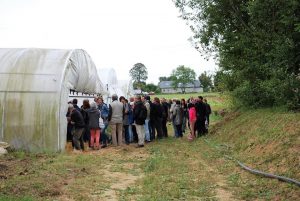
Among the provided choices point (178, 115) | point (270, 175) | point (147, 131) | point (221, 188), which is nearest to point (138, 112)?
point (147, 131)

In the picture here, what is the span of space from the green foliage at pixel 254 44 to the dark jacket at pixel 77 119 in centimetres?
655

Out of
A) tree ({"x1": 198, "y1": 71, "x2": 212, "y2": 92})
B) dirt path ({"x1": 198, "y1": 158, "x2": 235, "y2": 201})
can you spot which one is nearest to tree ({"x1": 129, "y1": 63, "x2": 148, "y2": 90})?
tree ({"x1": 198, "y1": 71, "x2": 212, "y2": 92})

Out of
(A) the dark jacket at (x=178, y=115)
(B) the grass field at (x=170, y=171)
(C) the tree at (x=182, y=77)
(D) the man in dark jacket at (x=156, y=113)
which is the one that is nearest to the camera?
(B) the grass field at (x=170, y=171)

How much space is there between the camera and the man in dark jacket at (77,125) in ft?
47.4

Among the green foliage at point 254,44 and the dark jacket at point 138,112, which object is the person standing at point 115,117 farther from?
the green foliage at point 254,44

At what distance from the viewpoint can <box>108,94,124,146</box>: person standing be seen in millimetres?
16109

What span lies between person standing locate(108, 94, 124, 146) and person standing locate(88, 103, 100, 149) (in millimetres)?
719

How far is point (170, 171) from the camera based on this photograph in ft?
35.0

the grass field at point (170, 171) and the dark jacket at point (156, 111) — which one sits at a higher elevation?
the dark jacket at point (156, 111)

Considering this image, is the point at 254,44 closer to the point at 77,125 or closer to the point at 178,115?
the point at 178,115

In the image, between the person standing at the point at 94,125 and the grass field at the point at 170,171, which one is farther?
the person standing at the point at 94,125

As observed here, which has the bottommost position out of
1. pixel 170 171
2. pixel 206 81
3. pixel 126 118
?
pixel 170 171

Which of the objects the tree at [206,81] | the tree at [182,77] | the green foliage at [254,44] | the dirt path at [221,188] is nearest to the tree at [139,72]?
the tree at [182,77]

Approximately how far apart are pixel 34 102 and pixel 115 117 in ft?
10.8
